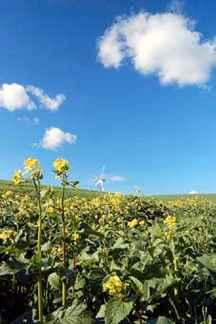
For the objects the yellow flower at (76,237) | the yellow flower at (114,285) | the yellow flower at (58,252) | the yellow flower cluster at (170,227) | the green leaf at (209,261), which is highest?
the yellow flower cluster at (170,227)

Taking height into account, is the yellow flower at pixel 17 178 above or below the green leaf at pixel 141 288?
above

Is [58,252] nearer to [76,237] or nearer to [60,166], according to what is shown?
[76,237]

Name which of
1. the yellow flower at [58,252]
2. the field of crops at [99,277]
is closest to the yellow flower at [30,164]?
the field of crops at [99,277]

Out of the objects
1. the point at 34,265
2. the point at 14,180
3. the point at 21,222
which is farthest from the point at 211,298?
the point at 21,222

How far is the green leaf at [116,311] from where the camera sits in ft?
10.8

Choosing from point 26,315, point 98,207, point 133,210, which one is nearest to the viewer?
point 26,315

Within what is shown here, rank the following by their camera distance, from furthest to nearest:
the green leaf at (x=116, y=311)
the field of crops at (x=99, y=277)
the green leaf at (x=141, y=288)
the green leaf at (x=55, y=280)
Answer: the green leaf at (x=55, y=280), the green leaf at (x=141, y=288), the field of crops at (x=99, y=277), the green leaf at (x=116, y=311)

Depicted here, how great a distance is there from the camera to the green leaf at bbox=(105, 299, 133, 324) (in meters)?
3.28

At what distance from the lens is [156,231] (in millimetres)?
4781

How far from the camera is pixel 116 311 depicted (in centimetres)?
332

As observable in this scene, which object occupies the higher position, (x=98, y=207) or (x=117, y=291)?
(x=98, y=207)

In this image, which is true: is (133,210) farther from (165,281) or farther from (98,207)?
(165,281)

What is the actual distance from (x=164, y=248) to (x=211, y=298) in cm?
53

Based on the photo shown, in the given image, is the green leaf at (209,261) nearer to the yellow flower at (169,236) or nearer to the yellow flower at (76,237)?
the yellow flower at (169,236)
